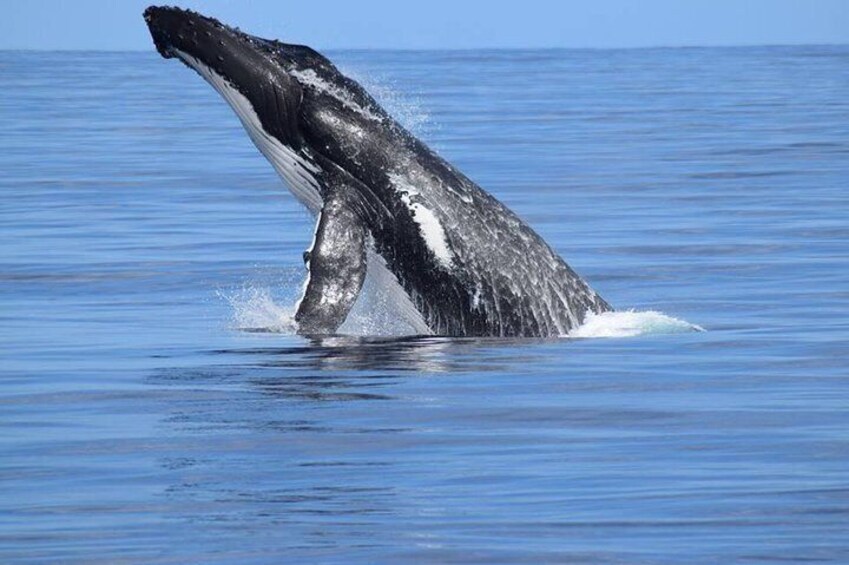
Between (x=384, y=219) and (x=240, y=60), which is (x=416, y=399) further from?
(x=240, y=60)

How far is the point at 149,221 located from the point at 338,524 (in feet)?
54.1

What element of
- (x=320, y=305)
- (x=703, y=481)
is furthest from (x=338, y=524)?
(x=320, y=305)

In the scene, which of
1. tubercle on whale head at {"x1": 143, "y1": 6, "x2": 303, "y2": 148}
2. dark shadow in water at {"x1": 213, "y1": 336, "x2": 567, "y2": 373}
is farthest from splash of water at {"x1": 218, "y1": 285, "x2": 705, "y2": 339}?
tubercle on whale head at {"x1": 143, "y1": 6, "x2": 303, "y2": 148}

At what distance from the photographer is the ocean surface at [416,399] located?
9797 mm

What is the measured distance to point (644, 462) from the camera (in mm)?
11188

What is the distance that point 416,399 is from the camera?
1311 centimetres

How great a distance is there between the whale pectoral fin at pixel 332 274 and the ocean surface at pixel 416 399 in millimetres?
217

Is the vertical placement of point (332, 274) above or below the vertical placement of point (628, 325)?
above

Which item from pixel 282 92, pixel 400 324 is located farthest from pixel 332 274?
pixel 282 92

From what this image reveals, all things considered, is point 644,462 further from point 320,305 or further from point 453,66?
point 453,66

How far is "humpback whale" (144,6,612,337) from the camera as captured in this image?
15.8 meters

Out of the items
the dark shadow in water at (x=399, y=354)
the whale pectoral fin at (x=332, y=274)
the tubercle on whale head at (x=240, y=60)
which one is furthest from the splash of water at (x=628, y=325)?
the tubercle on whale head at (x=240, y=60)

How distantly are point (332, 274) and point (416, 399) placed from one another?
262 centimetres

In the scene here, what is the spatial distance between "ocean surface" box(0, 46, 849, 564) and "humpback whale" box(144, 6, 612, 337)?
30 cm
